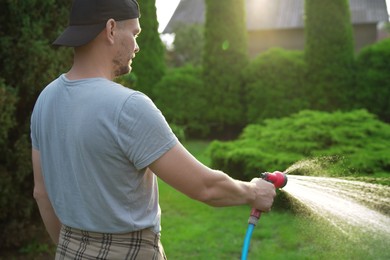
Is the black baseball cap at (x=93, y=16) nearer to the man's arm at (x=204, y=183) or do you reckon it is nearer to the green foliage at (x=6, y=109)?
the man's arm at (x=204, y=183)

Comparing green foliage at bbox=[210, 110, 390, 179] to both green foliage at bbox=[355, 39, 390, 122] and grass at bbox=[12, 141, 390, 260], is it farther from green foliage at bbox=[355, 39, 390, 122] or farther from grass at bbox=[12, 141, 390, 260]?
green foliage at bbox=[355, 39, 390, 122]

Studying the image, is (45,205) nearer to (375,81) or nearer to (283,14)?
(375,81)

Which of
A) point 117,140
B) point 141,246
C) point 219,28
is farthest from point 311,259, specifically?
point 219,28

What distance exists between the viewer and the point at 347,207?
3402mm

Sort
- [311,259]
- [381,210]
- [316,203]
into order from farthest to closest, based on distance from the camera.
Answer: [381,210], [311,259], [316,203]

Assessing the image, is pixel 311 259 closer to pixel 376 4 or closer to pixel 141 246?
pixel 141 246

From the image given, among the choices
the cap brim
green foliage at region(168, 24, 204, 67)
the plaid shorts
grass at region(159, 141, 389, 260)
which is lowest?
grass at region(159, 141, 389, 260)

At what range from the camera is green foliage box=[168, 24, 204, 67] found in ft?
76.0

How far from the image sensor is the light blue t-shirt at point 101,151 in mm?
1699

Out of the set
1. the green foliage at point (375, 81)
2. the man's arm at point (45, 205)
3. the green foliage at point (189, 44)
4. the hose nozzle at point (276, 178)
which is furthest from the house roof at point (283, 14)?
the hose nozzle at point (276, 178)

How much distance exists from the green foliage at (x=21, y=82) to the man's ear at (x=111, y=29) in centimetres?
273

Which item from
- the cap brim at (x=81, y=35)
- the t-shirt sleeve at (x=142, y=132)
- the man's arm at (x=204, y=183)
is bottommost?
the man's arm at (x=204, y=183)

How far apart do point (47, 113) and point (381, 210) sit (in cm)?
432

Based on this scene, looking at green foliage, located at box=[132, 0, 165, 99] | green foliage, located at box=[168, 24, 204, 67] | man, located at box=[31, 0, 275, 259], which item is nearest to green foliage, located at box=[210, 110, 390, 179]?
man, located at box=[31, 0, 275, 259]
